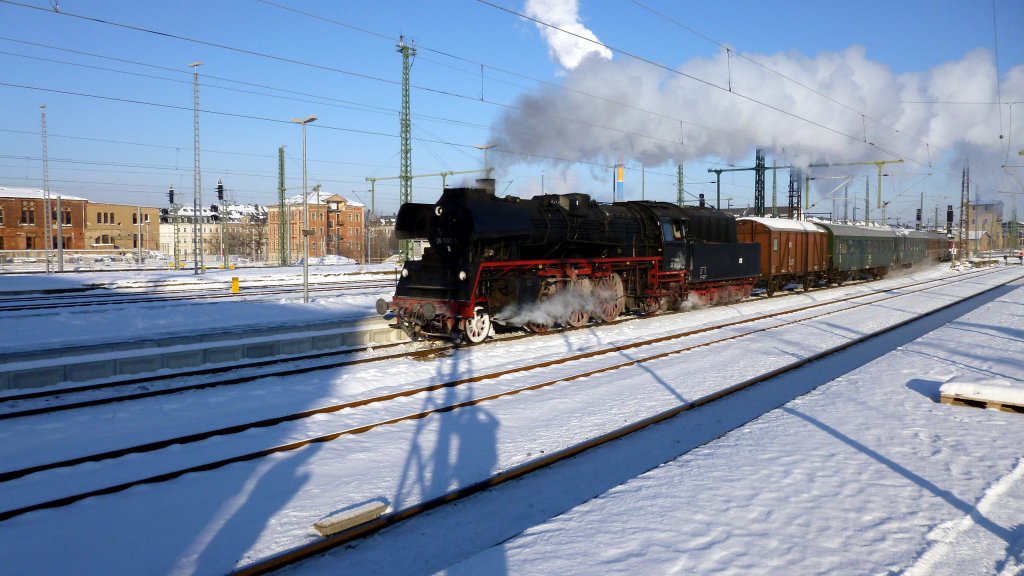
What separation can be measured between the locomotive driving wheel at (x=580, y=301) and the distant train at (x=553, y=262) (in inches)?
1.2

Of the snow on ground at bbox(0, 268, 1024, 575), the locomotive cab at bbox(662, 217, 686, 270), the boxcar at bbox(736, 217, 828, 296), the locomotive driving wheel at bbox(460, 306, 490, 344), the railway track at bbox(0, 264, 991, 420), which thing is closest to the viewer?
the snow on ground at bbox(0, 268, 1024, 575)

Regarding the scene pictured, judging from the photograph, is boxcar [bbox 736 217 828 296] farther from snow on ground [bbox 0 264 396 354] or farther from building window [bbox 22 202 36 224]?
building window [bbox 22 202 36 224]

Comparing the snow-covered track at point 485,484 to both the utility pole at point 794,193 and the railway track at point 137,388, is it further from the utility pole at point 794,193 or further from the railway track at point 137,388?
the utility pole at point 794,193

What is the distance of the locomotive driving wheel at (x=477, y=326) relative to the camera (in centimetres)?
1361

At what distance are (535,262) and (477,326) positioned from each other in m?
2.01

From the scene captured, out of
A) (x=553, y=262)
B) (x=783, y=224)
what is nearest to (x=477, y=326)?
(x=553, y=262)

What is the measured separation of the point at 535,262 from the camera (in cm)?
1452

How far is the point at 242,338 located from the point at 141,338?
2208mm

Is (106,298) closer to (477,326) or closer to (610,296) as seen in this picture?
(477,326)

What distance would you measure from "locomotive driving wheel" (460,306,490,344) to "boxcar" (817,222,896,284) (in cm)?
2293

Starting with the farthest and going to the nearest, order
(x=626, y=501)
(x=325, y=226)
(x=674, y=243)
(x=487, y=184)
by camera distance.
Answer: (x=325, y=226)
(x=674, y=243)
(x=487, y=184)
(x=626, y=501)

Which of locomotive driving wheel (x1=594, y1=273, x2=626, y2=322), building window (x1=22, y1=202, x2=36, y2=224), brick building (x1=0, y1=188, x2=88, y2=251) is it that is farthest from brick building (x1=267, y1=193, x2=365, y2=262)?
locomotive driving wheel (x1=594, y1=273, x2=626, y2=322)

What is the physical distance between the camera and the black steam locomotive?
1349 cm

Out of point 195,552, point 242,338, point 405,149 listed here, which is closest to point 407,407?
point 195,552
